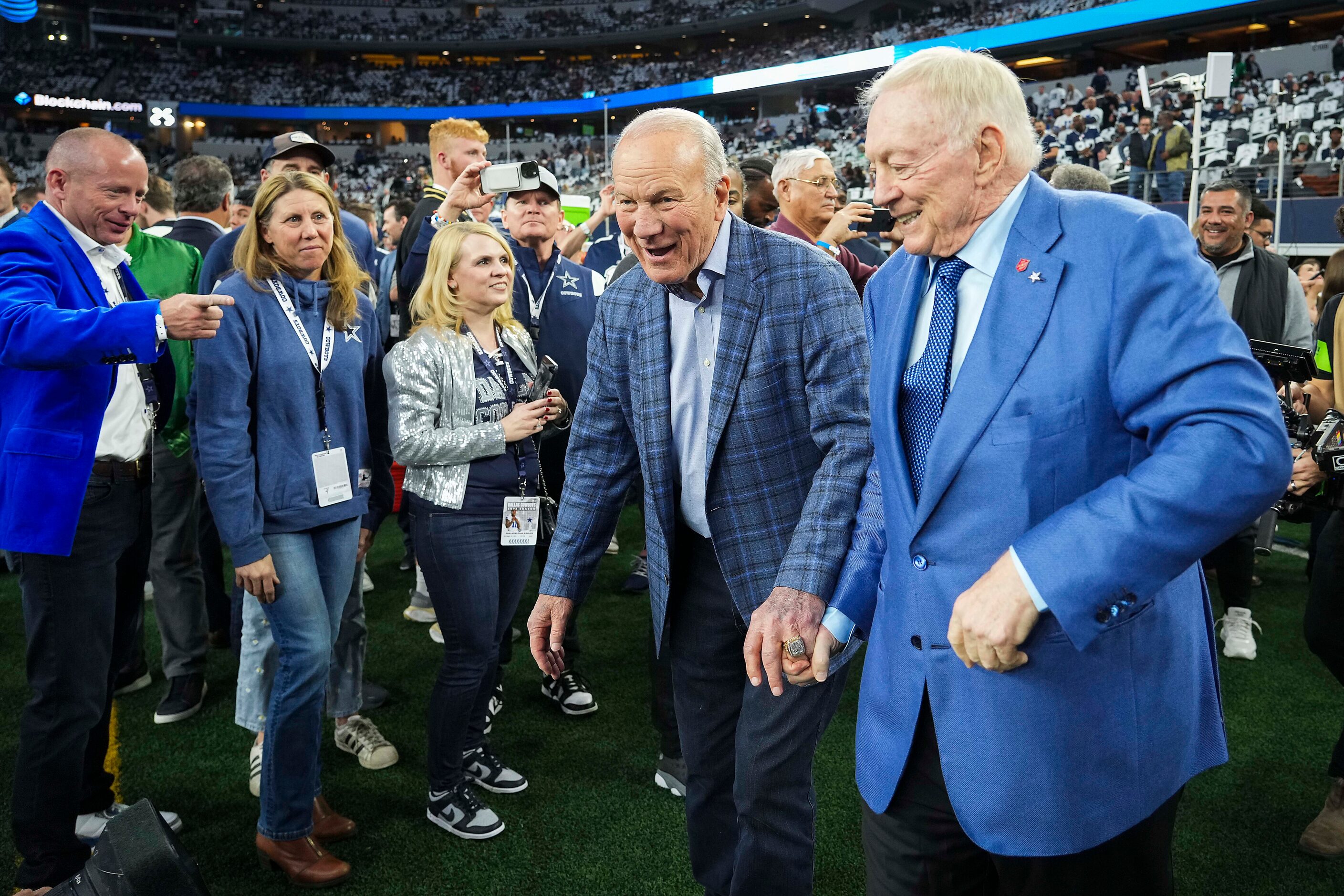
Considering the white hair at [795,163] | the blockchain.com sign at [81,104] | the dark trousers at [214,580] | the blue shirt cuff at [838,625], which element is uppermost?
the blockchain.com sign at [81,104]

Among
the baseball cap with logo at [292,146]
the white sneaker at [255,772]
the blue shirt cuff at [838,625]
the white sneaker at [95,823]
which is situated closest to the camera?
the blue shirt cuff at [838,625]

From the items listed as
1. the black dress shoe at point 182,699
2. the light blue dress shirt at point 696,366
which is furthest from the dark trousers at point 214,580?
the light blue dress shirt at point 696,366

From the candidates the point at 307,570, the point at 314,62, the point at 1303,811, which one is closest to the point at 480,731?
the point at 307,570

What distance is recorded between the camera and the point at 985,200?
141cm

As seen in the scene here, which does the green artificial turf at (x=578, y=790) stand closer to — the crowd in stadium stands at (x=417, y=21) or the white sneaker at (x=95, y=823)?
the white sneaker at (x=95, y=823)

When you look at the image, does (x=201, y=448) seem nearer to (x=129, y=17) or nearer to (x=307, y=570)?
(x=307, y=570)

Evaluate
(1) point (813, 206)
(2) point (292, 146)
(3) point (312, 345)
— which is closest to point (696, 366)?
(3) point (312, 345)

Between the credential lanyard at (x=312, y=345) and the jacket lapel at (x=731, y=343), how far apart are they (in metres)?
1.26

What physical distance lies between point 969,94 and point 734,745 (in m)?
1.48

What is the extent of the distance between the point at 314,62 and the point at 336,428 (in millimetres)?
50752

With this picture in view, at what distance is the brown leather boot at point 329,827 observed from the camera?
2871 mm

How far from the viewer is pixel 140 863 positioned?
135cm

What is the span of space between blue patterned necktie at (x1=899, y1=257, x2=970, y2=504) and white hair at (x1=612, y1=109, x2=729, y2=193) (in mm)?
630

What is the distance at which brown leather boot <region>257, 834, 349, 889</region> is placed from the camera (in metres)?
2.62
